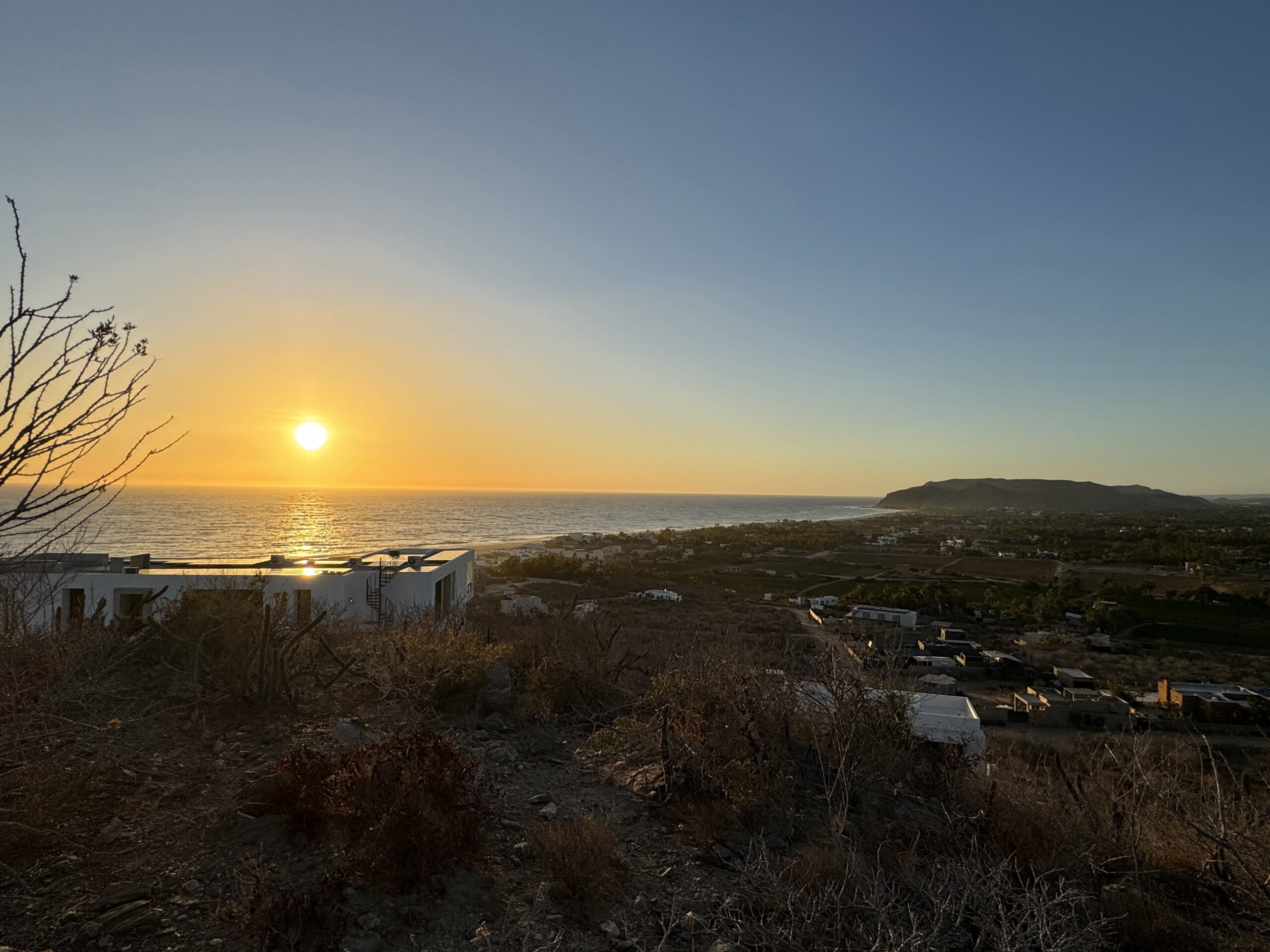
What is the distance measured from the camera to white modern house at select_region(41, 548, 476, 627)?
19875mm

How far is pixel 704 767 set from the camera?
21.7 ft

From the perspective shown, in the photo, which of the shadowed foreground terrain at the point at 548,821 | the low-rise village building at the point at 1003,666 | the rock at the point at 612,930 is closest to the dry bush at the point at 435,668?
the shadowed foreground terrain at the point at 548,821

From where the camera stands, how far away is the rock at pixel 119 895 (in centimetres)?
426

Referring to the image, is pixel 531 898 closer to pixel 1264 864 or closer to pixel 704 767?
pixel 704 767

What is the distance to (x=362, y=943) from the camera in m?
4.07

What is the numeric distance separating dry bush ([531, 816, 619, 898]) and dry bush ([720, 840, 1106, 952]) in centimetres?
90

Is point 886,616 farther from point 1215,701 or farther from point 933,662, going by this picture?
point 1215,701

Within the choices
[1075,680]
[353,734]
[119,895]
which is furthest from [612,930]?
[1075,680]

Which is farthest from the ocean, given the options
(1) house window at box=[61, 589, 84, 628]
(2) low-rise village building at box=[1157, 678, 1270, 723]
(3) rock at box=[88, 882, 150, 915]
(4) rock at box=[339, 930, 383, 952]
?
(2) low-rise village building at box=[1157, 678, 1270, 723]

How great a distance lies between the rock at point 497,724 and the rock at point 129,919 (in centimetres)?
425

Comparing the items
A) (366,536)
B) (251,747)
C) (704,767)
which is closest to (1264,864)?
(704,767)

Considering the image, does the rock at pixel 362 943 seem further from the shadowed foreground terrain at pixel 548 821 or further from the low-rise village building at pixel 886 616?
the low-rise village building at pixel 886 616

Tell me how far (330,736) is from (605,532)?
116 meters

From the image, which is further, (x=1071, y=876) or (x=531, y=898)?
(x=1071, y=876)
